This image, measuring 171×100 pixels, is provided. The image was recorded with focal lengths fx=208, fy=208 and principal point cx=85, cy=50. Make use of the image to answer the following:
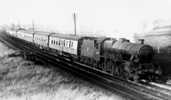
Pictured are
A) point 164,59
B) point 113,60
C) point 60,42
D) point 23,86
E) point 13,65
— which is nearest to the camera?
point 23,86

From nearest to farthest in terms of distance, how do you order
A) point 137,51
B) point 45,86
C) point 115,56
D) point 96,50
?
1. point 45,86
2. point 137,51
3. point 115,56
4. point 96,50

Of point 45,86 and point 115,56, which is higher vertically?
point 115,56

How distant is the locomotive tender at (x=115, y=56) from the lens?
15.6 metres

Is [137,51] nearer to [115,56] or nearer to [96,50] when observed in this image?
[115,56]

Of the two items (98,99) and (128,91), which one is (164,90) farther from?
(98,99)

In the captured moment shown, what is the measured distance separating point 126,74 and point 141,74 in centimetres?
115

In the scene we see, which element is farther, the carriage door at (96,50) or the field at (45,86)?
the carriage door at (96,50)

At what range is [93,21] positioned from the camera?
16950cm

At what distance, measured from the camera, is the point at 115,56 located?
17469 mm

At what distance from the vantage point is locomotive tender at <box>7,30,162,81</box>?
614 inches

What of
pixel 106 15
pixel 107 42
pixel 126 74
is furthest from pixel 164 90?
pixel 106 15

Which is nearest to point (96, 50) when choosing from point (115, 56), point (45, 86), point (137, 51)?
point (115, 56)

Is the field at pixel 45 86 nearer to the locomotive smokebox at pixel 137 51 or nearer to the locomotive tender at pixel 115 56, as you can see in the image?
the locomotive tender at pixel 115 56

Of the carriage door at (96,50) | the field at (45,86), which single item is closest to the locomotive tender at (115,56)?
the carriage door at (96,50)
